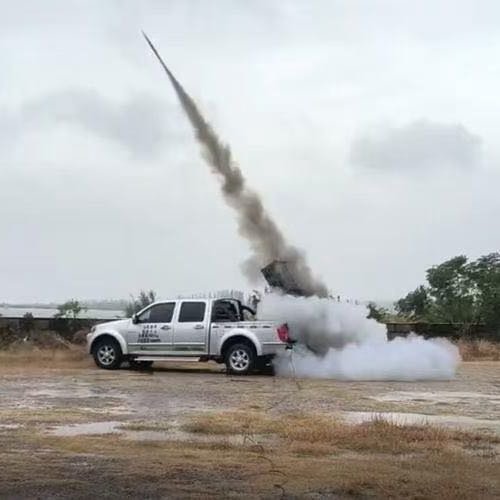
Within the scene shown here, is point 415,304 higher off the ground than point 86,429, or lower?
higher

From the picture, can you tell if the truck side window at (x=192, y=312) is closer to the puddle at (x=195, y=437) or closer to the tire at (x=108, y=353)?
the tire at (x=108, y=353)

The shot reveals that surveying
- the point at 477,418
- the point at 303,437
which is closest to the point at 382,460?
the point at 303,437

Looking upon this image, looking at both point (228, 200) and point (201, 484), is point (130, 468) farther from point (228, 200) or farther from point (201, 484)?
point (228, 200)

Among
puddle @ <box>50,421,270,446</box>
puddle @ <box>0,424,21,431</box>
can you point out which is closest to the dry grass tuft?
puddle @ <box>50,421,270,446</box>

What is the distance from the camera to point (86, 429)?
12.2 metres

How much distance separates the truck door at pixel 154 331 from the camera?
22.2 meters

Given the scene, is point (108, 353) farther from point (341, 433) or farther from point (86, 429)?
point (341, 433)

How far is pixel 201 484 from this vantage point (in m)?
8.32

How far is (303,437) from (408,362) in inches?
444

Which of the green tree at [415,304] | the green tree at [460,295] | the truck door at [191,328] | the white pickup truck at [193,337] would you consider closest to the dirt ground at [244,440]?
the white pickup truck at [193,337]

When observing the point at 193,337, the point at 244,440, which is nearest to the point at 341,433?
the point at 244,440

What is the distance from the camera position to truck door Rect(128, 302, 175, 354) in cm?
2219

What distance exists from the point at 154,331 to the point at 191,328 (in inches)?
38.4

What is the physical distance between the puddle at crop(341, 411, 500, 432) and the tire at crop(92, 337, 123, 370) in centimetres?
954
